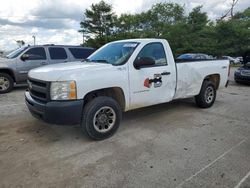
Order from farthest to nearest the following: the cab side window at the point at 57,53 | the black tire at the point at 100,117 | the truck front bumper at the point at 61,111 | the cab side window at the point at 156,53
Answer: the cab side window at the point at 57,53
the cab side window at the point at 156,53
the black tire at the point at 100,117
the truck front bumper at the point at 61,111

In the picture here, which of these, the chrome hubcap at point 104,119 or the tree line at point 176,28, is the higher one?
the tree line at point 176,28

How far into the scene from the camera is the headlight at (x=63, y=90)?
3.43 metres

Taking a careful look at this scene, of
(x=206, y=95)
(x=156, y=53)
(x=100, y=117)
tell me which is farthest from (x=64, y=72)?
(x=206, y=95)

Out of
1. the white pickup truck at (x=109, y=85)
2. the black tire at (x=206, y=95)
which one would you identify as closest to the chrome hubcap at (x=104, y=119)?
the white pickup truck at (x=109, y=85)

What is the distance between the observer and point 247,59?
12.2 metres

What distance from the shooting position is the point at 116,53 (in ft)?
14.9

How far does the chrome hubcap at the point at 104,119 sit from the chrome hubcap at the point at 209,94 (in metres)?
3.16

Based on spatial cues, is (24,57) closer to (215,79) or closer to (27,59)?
(27,59)

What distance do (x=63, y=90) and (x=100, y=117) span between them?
86cm

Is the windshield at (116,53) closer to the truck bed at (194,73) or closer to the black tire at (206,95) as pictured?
the truck bed at (194,73)

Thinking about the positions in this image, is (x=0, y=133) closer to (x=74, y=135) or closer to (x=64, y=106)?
(x=74, y=135)

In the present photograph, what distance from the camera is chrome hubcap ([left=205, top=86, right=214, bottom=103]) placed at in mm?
6003

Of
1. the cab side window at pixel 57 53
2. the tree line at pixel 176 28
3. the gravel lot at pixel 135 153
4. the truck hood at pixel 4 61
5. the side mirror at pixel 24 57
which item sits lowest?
the gravel lot at pixel 135 153

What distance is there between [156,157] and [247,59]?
11332 millimetres
